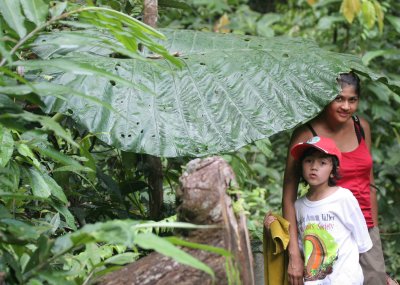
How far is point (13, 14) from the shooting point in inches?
75.1

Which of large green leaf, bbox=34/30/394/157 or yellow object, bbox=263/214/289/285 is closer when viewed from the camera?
large green leaf, bbox=34/30/394/157

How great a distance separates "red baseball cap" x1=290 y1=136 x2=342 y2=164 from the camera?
9.45 ft

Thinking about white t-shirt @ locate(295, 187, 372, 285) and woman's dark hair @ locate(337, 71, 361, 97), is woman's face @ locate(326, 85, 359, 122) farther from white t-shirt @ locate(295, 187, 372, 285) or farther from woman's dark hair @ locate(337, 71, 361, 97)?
white t-shirt @ locate(295, 187, 372, 285)

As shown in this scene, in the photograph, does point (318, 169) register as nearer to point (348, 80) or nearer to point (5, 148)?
point (348, 80)

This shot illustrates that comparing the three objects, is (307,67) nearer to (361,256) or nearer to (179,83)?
(179,83)

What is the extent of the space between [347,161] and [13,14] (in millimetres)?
1649

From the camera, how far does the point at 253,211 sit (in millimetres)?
5125

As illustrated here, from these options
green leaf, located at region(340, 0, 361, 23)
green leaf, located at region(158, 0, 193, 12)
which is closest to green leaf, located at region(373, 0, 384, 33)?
green leaf, located at region(340, 0, 361, 23)

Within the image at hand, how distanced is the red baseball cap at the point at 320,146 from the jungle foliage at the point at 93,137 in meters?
0.17

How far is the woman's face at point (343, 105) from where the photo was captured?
9.98 feet

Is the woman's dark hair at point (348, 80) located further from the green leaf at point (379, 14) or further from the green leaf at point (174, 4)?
the green leaf at point (379, 14)

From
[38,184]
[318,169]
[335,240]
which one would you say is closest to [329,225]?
[335,240]

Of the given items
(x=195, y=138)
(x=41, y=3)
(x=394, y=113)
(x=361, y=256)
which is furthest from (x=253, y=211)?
(x=41, y=3)

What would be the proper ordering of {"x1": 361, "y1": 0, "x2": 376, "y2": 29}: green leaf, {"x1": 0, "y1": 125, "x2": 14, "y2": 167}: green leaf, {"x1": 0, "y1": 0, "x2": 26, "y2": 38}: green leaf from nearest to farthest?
{"x1": 0, "y1": 0, "x2": 26, "y2": 38}: green leaf, {"x1": 0, "y1": 125, "x2": 14, "y2": 167}: green leaf, {"x1": 361, "y1": 0, "x2": 376, "y2": 29}: green leaf
